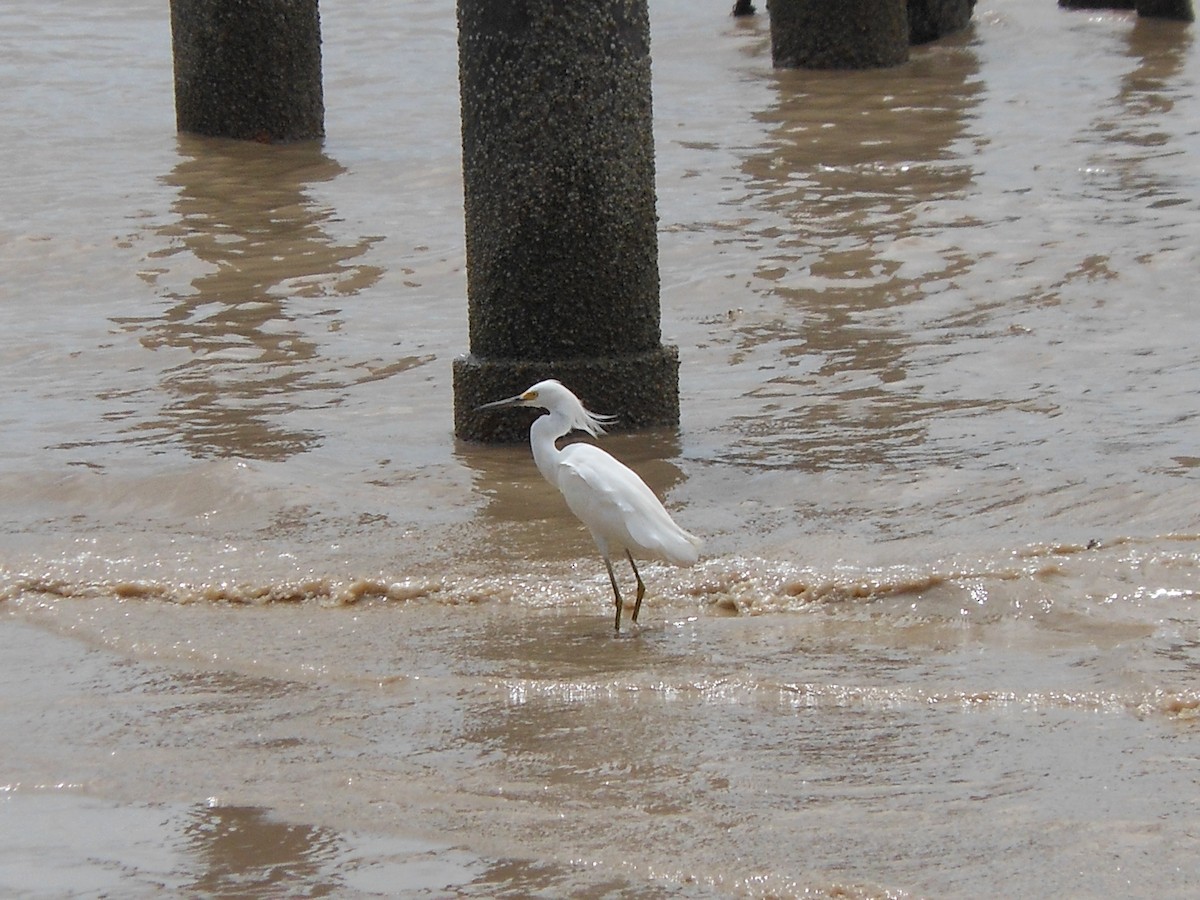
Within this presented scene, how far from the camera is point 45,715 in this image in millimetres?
4223

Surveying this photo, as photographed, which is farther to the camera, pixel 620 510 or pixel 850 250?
pixel 850 250

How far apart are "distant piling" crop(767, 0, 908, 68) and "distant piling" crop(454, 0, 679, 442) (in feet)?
28.2

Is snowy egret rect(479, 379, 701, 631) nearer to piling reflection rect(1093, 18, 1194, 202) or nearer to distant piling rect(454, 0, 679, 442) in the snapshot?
distant piling rect(454, 0, 679, 442)

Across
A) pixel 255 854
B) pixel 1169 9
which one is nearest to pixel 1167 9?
pixel 1169 9

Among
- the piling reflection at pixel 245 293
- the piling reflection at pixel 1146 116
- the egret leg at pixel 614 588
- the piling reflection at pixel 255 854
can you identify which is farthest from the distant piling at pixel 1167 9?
the piling reflection at pixel 255 854

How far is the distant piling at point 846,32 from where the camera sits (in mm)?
14281

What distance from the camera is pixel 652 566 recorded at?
5.30 meters

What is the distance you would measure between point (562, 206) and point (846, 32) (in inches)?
351

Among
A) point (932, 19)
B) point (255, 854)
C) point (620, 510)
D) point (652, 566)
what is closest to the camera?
point (255, 854)

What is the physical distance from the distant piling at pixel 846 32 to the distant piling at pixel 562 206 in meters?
8.59

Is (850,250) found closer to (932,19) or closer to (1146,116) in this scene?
(1146,116)

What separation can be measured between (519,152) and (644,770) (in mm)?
2871

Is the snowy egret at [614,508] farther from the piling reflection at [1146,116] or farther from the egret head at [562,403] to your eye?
the piling reflection at [1146,116]

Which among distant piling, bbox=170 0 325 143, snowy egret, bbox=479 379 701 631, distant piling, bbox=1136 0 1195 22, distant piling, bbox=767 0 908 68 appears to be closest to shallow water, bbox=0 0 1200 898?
snowy egret, bbox=479 379 701 631
